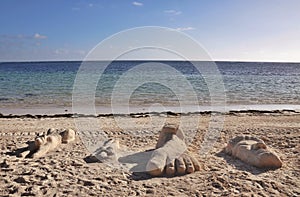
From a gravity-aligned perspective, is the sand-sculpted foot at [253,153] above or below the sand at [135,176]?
above

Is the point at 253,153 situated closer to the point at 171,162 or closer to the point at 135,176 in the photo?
the point at 171,162

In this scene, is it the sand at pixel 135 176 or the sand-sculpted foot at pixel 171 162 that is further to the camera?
the sand-sculpted foot at pixel 171 162

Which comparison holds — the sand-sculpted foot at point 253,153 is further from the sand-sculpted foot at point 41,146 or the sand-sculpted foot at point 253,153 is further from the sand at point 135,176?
the sand-sculpted foot at point 41,146

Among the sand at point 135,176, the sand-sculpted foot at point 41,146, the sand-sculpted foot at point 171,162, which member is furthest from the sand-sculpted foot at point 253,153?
the sand-sculpted foot at point 41,146

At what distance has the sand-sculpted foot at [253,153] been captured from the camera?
627cm

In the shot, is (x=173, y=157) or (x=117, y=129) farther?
(x=117, y=129)

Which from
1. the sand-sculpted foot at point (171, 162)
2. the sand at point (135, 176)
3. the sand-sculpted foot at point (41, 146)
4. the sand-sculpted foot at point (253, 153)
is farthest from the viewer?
the sand-sculpted foot at point (41, 146)

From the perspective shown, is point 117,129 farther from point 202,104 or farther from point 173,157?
point 202,104

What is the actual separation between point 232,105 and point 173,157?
45.3 ft

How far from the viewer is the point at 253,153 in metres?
6.57

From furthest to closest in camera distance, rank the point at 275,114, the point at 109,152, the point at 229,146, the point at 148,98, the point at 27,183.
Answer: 1. the point at 148,98
2. the point at 275,114
3. the point at 229,146
4. the point at 109,152
5. the point at 27,183

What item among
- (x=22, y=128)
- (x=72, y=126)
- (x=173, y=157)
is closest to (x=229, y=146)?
(x=173, y=157)

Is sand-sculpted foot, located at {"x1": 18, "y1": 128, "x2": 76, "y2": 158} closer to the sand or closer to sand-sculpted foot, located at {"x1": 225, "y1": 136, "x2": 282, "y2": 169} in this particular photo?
the sand

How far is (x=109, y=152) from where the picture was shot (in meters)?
6.76
